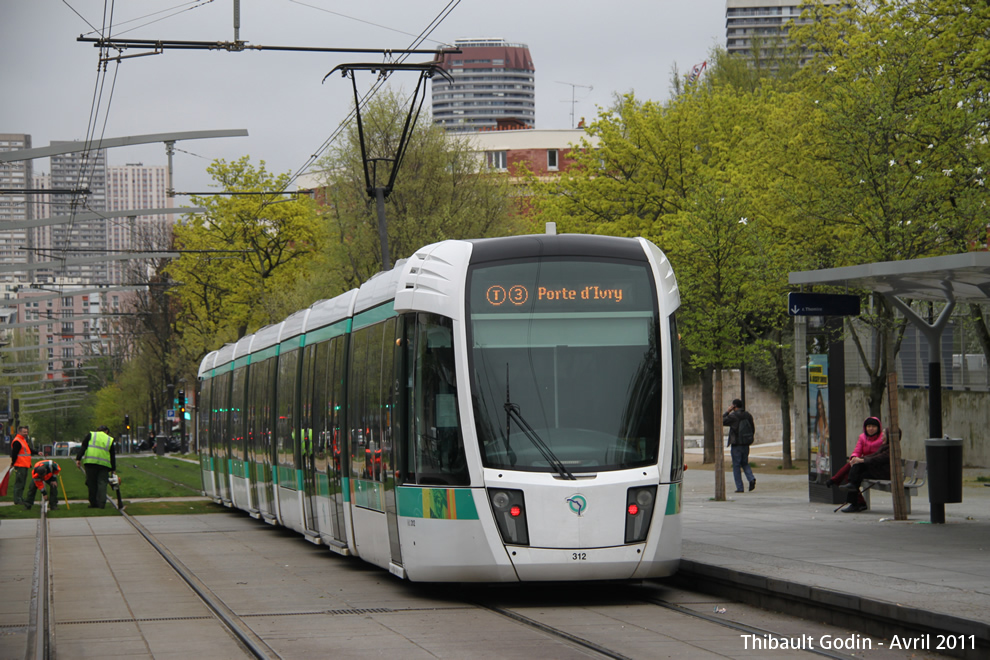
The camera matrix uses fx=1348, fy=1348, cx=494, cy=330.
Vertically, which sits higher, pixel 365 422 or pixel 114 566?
pixel 365 422

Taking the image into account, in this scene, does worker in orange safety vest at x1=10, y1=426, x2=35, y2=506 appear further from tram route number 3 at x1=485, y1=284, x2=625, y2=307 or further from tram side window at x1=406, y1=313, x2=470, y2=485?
tram route number 3 at x1=485, y1=284, x2=625, y2=307

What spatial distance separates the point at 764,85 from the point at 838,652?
3745 cm

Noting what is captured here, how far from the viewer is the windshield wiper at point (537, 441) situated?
36.4 ft

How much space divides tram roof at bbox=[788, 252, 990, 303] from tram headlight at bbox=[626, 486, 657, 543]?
11.5 ft

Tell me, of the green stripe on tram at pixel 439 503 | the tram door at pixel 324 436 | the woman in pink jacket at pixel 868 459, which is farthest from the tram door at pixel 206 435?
the green stripe on tram at pixel 439 503

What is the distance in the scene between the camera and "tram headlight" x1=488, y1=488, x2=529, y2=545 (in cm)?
1100

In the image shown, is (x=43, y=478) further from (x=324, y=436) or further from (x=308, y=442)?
(x=324, y=436)

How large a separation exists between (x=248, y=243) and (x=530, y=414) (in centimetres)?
4212

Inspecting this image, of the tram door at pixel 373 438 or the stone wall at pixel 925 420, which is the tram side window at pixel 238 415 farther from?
the stone wall at pixel 925 420

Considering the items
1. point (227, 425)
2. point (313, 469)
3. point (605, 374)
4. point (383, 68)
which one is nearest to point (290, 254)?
point (227, 425)

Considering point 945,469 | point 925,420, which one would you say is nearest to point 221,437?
point 945,469

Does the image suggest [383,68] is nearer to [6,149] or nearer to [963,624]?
[6,149]

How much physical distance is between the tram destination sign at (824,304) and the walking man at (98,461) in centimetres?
1381

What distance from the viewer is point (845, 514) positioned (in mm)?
18422
